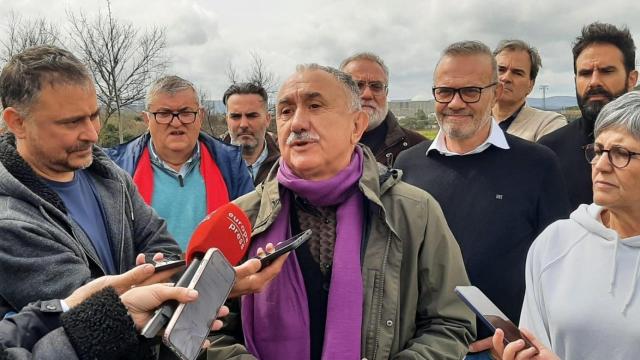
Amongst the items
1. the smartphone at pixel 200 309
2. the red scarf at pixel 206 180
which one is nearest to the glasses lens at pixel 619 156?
the smartphone at pixel 200 309

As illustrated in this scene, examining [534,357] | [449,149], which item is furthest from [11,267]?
[449,149]

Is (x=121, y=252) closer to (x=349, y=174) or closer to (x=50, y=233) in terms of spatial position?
(x=50, y=233)

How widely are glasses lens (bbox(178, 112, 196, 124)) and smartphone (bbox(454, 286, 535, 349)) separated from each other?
2.70 meters

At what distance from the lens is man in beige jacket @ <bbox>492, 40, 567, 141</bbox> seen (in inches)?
192

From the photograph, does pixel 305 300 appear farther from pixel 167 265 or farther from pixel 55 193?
pixel 55 193

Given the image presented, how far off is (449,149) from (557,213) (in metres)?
0.80

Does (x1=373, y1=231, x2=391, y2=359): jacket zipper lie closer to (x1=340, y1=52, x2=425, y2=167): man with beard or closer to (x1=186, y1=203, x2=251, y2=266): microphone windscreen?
(x1=186, y1=203, x2=251, y2=266): microphone windscreen

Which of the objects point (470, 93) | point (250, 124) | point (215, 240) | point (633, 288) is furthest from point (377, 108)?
point (215, 240)

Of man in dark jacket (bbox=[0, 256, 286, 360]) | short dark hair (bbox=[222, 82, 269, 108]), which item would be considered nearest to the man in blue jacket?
short dark hair (bbox=[222, 82, 269, 108])

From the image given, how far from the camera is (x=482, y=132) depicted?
11.9 feet

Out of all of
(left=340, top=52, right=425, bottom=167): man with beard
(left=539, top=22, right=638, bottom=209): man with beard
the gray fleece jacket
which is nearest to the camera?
the gray fleece jacket

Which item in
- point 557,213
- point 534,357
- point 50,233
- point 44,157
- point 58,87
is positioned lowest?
point 534,357

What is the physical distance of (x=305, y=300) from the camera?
241cm

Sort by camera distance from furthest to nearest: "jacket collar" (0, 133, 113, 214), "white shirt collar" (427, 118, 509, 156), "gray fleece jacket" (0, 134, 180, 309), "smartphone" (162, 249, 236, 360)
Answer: "white shirt collar" (427, 118, 509, 156), "jacket collar" (0, 133, 113, 214), "gray fleece jacket" (0, 134, 180, 309), "smartphone" (162, 249, 236, 360)
